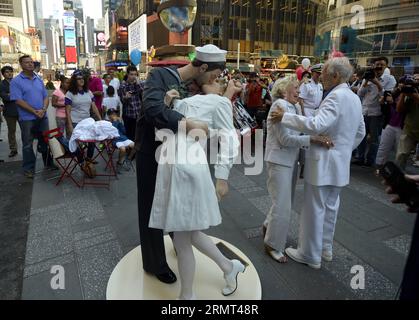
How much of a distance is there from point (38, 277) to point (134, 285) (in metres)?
0.87

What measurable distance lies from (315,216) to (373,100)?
4.31m

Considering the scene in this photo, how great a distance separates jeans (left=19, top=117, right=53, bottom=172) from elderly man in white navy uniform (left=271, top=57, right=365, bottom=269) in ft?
14.7

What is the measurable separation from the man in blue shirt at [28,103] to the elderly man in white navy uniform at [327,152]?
4.45 m

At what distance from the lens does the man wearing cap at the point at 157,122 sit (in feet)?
6.06

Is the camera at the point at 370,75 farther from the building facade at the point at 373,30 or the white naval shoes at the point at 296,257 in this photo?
the building facade at the point at 373,30

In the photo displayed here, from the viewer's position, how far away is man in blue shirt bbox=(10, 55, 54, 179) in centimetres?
500

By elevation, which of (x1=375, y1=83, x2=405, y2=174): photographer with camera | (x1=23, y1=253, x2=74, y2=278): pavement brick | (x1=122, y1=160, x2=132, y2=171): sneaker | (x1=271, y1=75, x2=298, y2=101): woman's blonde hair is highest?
(x1=271, y1=75, x2=298, y2=101): woman's blonde hair

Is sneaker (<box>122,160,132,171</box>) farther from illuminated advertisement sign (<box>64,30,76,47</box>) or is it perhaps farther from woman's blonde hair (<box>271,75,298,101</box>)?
illuminated advertisement sign (<box>64,30,76,47</box>)

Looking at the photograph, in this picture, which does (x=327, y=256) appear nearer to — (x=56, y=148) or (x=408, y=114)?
(x=408, y=114)

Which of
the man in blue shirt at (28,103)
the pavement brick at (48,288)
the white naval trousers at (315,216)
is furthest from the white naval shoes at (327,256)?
the man in blue shirt at (28,103)

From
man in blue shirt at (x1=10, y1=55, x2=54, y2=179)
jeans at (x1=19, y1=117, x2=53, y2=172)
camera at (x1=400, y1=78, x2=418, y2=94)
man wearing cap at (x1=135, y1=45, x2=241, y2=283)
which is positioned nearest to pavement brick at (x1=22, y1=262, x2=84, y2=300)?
man wearing cap at (x1=135, y1=45, x2=241, y2=283)

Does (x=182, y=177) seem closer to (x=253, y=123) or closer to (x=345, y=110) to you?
(x=345, y=110)

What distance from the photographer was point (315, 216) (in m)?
2.67

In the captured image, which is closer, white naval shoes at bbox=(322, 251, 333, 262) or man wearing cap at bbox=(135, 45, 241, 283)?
man wearing cap at bbox=(135, 45, 241, 283)
